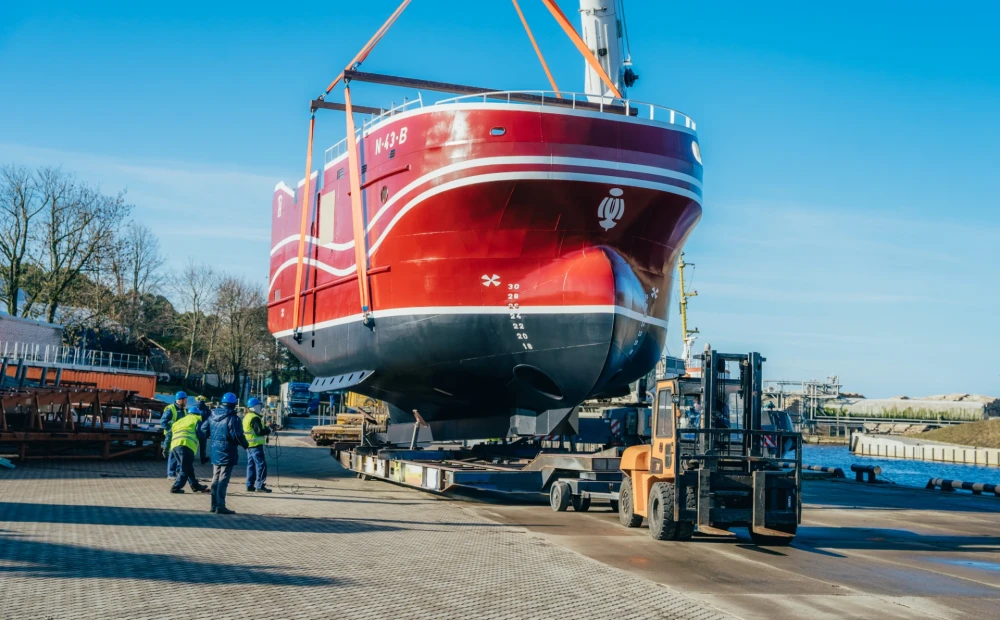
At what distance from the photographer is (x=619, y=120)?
16172mm

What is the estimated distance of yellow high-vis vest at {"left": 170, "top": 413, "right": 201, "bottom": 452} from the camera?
1488cm

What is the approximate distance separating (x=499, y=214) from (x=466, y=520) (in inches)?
229

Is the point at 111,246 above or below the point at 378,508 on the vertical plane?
above

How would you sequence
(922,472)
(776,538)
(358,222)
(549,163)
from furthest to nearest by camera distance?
(922,472) → (358,222) → (549,163) → (776,538)

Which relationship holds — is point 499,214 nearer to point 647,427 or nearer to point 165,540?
point 647,427

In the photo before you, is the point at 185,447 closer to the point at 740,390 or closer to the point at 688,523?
the point at 688,523

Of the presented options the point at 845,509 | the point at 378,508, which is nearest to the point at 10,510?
the point at 378,508

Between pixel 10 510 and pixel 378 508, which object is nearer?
pixel 10 510

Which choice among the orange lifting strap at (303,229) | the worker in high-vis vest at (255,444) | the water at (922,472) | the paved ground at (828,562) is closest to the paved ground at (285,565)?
the paved ground at (828,562)

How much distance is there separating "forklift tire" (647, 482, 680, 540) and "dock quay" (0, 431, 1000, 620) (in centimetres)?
18

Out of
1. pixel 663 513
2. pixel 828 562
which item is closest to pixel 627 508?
pixel 663 513

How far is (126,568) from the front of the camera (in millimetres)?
7973

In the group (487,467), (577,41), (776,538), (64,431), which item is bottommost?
(776,538)

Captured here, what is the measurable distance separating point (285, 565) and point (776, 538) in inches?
257
